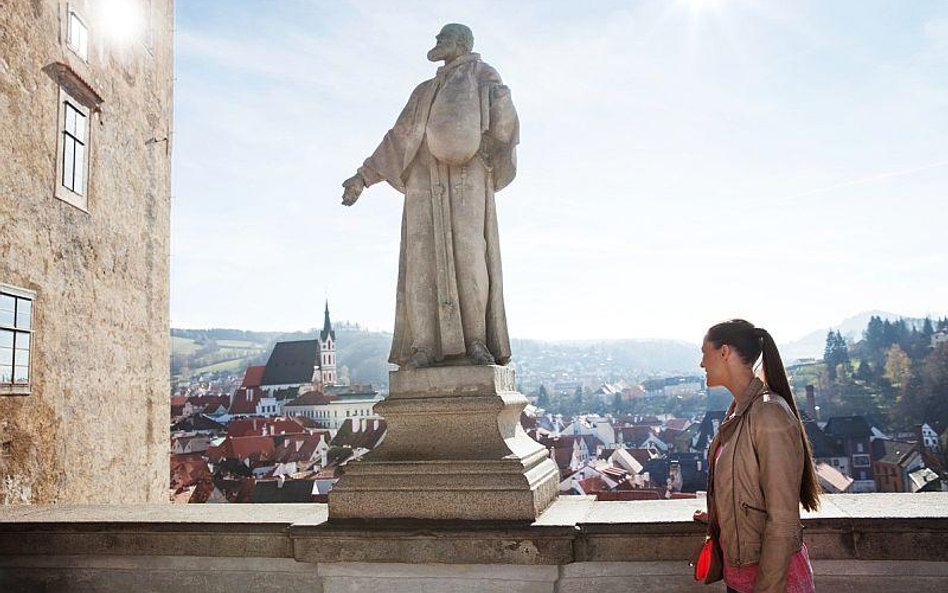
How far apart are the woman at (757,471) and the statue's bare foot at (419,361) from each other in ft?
6.71

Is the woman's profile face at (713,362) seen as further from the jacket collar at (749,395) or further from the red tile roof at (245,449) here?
the red tile roof at (245,449)

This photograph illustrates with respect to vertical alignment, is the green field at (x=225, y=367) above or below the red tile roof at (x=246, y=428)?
above

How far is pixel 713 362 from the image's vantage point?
294cm

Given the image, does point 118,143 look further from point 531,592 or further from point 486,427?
point 531,592

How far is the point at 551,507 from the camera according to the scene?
441 cm

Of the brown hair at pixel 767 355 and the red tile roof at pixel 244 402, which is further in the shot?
the red tile roof at pixel 244 402

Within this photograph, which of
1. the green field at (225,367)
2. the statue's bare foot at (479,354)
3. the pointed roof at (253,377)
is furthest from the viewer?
the green field at (225,367)

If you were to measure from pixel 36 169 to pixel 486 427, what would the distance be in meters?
7.60

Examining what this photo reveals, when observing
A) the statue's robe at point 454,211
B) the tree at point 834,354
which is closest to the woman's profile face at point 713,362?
the statue's robe at point 454,211

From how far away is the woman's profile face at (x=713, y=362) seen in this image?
2.92m

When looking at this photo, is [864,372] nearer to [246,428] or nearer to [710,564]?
[246,428]

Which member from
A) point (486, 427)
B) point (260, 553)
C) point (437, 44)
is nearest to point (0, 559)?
point (260, 553)

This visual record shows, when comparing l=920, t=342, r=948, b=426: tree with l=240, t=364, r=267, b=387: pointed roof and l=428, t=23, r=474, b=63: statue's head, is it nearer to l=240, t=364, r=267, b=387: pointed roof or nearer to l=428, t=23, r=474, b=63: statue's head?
l=240, t=364, r=267, b=387: pointed roof

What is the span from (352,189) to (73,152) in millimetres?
6998
